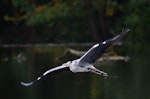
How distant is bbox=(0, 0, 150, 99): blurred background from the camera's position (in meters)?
16.9

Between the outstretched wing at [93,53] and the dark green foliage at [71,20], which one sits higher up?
the dark green foliage at [71,20]

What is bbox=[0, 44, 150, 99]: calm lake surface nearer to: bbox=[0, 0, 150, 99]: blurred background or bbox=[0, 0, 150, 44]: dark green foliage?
bbox=[0, 0, 150, 99]: blurred background

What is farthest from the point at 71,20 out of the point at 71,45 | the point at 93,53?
the point at 93,53

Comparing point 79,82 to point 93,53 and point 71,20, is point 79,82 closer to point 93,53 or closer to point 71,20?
point 93,53

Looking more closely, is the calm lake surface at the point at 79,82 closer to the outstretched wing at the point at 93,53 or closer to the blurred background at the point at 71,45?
the blurred background at the point at 71,45

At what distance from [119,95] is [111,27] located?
22.2 metres

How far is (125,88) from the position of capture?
1669cm

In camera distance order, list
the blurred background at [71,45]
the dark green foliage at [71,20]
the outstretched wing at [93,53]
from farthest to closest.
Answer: the dark green foliage at [71,20], the blurred background at [71,45], the outstretched wing at [93,53]

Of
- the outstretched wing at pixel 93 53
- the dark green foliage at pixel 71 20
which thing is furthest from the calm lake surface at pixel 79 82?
the dark green foliage at pixel 71 20

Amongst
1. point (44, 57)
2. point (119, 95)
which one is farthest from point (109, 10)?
point (119, 95)

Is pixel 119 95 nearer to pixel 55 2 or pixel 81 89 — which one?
pixel 81 89

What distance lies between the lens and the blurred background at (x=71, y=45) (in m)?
16.9

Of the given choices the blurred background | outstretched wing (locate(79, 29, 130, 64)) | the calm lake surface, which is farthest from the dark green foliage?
outstretched wing (locate(79, 29, 130, 64))

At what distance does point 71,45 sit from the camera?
119 ft
